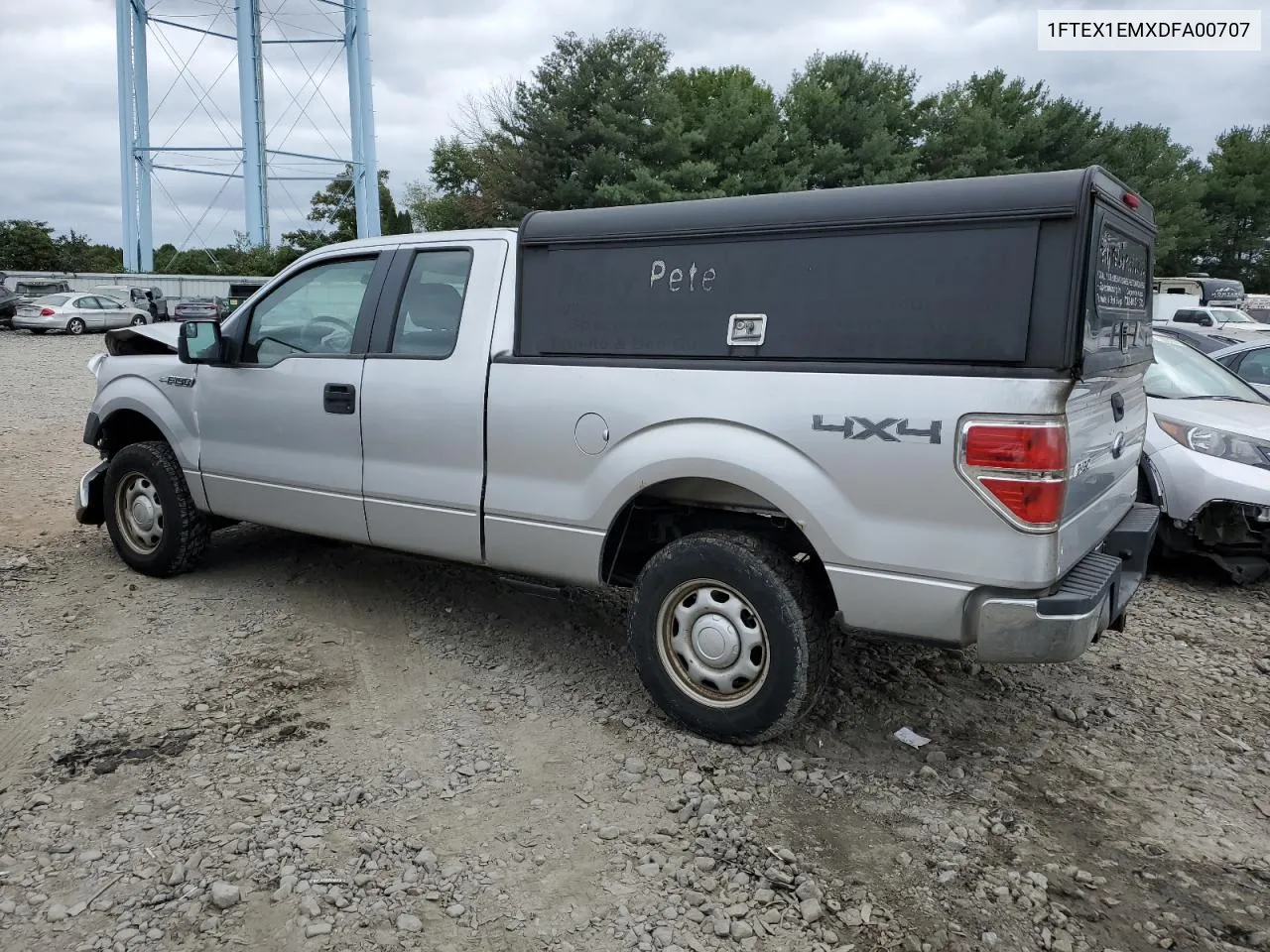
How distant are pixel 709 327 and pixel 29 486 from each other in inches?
286

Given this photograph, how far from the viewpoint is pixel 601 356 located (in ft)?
12.9

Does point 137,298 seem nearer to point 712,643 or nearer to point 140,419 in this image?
point 140,419

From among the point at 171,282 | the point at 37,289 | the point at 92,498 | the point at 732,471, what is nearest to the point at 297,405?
the point at 92,498

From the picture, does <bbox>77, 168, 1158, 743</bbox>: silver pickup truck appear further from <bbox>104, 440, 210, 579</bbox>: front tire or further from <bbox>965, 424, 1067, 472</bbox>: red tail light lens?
<bbox>104, 440, 210, 579</bbox>: front tire

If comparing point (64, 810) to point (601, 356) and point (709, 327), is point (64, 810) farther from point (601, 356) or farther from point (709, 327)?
point (709, 327)

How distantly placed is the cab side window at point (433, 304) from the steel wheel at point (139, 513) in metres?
2.12

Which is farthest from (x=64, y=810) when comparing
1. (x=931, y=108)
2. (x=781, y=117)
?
(x=931, y=108)

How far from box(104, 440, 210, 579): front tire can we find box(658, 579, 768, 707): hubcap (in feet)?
10.6

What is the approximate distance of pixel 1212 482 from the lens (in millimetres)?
5672

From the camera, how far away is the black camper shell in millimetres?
3064

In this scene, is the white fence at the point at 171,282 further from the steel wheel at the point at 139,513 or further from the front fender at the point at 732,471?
the front fender at the point at 732,471

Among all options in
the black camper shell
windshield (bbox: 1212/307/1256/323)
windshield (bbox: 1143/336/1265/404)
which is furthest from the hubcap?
windshield (bbox: 1212/307/1256/323)

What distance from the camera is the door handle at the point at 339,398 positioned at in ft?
15.1

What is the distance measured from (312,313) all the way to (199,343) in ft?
2.20
